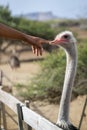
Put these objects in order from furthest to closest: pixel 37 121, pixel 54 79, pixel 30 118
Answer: pixel 54 79
pixel 30 118
pixel 37 121

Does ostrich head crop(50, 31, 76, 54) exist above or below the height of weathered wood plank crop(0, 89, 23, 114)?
above

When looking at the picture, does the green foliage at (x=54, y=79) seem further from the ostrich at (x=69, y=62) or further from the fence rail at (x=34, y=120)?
the ostrich at (x=69, y=62)

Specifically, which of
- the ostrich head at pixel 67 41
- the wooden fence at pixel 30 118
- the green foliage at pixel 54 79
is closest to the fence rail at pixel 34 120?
the wooden fence at pixel 30 118

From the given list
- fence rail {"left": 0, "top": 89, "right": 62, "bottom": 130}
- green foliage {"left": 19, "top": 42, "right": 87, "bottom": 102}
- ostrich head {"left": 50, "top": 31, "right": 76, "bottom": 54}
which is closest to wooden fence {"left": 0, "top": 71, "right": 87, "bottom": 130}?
fence rail {"left": 0, "top": 89, "right": 62, "bottom": 130}

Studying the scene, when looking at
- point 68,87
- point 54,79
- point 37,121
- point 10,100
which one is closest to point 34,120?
point 37,121

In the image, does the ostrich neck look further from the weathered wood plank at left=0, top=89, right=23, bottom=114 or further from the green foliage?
the green foliage

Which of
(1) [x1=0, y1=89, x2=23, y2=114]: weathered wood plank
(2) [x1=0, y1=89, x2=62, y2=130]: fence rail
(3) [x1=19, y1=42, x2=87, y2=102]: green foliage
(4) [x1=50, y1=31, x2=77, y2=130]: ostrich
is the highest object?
(4) [x1=50, y1=31, x2=77, y2=130]: ostrich

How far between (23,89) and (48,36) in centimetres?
1695

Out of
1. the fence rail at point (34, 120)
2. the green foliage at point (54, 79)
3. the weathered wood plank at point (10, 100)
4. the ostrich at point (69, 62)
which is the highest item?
the ostrich at point (69, 62)

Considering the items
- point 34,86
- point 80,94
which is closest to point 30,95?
point 34,86

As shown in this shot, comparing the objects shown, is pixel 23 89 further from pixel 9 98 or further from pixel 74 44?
pixel 74 44

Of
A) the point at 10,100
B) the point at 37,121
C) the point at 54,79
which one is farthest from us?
the point at 54,79

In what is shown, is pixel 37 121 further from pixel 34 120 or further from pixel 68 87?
pixel 68 87

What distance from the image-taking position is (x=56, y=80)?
9609 millimetres
